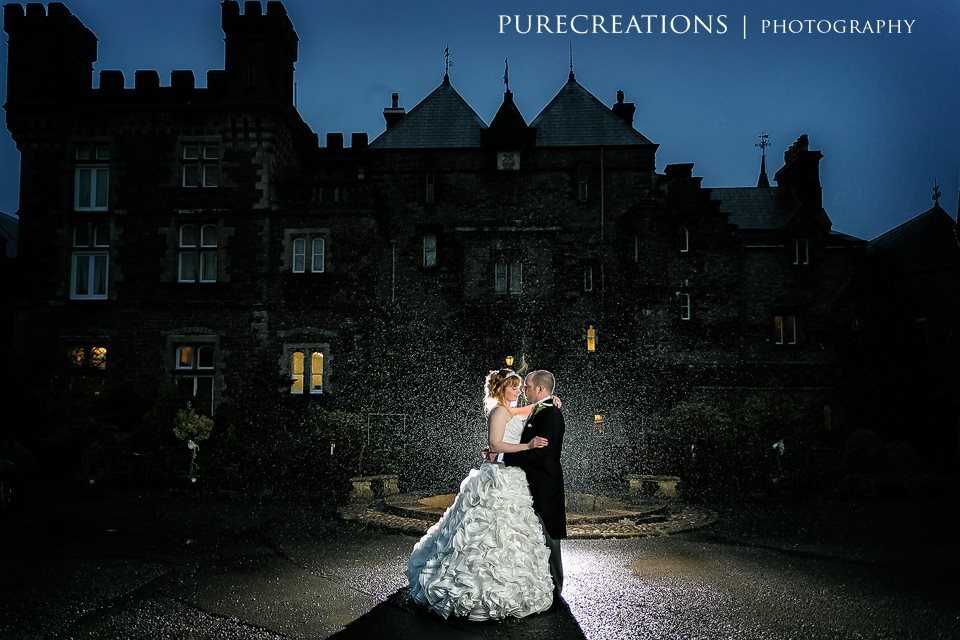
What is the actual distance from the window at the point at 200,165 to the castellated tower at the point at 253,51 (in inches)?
77.1

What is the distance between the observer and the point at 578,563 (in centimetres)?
858

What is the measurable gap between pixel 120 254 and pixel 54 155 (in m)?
4.06

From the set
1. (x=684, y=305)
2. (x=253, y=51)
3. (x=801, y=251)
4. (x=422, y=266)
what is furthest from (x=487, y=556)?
(x=801, y=251)

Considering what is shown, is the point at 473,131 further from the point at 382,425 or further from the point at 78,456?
the point at 78,456

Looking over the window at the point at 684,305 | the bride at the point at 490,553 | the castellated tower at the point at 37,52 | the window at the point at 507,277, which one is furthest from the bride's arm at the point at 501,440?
the castellated tower at the point at 37,52

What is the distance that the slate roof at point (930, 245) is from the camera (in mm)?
27812

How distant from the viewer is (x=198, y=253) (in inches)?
955

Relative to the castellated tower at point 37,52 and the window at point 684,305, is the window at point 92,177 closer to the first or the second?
the castellated tower at point 37,52

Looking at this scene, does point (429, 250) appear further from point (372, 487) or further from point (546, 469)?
point (546, 469)

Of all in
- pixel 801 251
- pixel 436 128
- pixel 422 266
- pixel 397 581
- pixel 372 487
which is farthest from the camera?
pixel 436 128

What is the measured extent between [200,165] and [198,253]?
297 centimetres

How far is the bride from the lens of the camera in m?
6.03

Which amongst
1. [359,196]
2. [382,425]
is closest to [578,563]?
[382,425]

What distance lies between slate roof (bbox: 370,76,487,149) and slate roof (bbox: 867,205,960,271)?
17018mm
